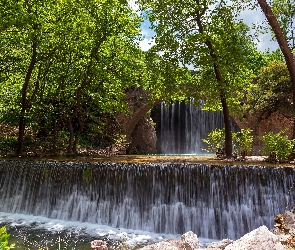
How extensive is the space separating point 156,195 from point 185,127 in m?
19.8

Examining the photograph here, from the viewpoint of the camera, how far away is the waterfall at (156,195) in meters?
10.1

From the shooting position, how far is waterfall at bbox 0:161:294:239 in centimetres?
1012

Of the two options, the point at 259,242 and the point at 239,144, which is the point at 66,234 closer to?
the point at 259,242

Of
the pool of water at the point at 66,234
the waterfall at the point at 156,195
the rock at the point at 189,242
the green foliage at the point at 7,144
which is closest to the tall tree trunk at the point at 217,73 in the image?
the waterfall at the point at 156,195

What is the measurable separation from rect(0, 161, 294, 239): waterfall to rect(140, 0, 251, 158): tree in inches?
188

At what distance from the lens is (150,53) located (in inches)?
596

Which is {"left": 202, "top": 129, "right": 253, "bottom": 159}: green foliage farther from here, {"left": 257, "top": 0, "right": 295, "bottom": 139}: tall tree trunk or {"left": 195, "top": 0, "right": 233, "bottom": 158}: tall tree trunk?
{"left": 257, "top": 0, "right": 295, "bottom": 139}: tall tree trunk

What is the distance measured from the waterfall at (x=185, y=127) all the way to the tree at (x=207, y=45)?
47.7 ft

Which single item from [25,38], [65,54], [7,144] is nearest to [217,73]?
[65,54]

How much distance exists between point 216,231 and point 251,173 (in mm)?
1958

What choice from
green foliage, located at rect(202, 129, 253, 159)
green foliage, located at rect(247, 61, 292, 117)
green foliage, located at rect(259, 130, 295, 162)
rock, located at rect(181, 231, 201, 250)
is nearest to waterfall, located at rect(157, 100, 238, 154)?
green foliage, located at rect(247, 61, 292, 117)

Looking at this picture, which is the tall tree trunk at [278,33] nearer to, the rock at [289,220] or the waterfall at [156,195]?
the waterfall at [156,195]

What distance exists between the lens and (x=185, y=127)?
100 ft

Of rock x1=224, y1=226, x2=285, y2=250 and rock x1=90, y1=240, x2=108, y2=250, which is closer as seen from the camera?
rock x1=224, y1=226, x2=285, y2=250
